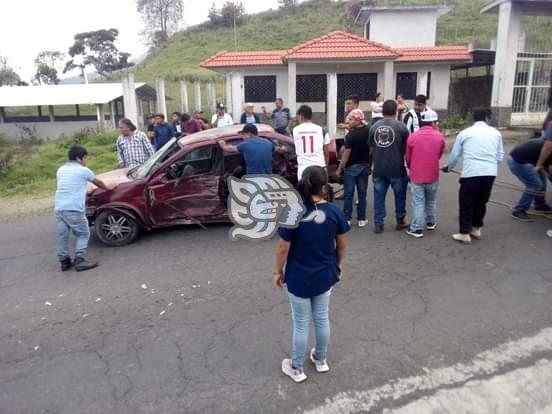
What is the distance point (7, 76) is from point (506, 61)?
5356 cm

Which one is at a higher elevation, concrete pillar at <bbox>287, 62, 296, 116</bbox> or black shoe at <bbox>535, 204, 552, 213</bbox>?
concrete pillar at <bbox>287, 62, 296, 116</bbox>

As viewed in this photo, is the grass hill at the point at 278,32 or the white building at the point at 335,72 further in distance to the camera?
the grass hill at the point at 278,32

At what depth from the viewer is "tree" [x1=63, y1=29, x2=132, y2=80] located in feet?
189

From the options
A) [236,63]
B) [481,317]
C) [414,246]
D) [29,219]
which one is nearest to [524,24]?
[236,63]

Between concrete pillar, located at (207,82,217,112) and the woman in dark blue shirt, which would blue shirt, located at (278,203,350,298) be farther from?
concrete pillar, located at (207,82,217,112)

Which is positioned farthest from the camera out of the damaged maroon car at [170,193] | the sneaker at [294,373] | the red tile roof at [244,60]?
the red tile roof at [244,60]

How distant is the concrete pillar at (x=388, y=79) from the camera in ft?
59.1

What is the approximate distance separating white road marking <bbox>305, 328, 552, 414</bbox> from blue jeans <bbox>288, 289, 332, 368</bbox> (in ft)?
1.18

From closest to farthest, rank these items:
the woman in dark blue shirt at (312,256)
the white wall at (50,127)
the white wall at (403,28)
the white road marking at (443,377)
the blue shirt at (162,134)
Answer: the woman in dark blue shirt at (312,256), the white road marking at (443,377), the blue shirt at (162,134), the white wall at (403,28), the white wall at (50,127)

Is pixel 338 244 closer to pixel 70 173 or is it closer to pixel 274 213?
pixel 274 213

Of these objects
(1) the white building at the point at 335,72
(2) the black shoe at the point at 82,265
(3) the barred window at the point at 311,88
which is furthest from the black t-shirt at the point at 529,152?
(3) the barred window at the point at 311,88

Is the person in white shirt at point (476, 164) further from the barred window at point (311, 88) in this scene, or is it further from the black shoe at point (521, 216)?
the barred window at point (311, 88)

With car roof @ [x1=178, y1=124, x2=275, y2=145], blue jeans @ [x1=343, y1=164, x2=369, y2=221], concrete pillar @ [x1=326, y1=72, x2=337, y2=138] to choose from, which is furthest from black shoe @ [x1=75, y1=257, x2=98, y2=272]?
concrete pillar @ [x1=326, y1=72, x2=337, y2=138]
